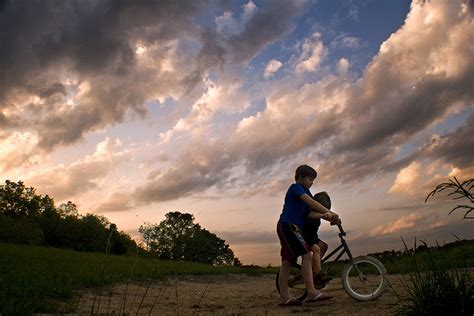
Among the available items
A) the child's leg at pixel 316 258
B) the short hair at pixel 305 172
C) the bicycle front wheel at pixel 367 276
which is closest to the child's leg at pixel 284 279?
the child's leg at pixel 316 258

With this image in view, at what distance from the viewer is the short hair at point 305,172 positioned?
7363 millimetres

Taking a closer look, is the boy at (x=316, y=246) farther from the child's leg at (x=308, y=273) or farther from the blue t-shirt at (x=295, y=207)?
the child's leg at (x=308, y=273)

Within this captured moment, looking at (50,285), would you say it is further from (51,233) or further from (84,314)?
(51,233)

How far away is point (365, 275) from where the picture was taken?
776 cm

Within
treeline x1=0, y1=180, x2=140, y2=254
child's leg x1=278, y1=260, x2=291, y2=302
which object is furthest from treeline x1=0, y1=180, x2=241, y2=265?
child's leg x1=278, y1=260, x2=291, y2=302

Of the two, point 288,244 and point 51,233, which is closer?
point 288,244

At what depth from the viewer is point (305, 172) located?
7.37 metres

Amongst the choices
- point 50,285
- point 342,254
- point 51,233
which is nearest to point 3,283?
point 50,285

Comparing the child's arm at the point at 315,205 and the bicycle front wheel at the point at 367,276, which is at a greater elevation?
the child's arm at the point at 315,205

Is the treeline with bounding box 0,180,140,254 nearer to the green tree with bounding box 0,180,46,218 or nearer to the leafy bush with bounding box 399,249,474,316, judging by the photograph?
the green tree with bounding box 0,180,46,218

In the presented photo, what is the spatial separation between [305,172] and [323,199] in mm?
689

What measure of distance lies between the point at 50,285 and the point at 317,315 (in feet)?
16.7

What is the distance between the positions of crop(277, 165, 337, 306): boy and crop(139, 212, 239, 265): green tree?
45.9 meters

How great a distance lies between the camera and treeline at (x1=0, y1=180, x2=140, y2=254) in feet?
149
